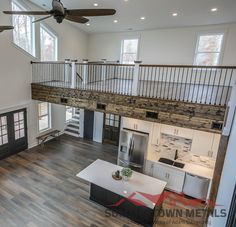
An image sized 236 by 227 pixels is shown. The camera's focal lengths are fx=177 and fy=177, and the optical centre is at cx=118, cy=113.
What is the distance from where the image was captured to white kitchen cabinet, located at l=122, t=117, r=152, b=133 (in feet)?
19.8

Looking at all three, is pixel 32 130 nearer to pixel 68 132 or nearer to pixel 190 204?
pixel 68 132

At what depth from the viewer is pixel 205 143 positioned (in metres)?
5.20

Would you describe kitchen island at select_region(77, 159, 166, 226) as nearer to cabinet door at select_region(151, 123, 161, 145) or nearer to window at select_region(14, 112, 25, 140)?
cabinet door at select_region(151, 123, 161, 145)

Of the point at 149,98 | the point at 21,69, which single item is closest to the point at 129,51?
the point at 149,98

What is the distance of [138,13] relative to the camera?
6.66 metres

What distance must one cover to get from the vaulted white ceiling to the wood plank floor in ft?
19.2

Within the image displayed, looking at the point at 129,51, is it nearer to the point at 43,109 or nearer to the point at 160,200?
the point at 43,109

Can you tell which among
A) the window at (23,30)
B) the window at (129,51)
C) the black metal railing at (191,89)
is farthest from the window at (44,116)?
the black metal railing at (191,89)

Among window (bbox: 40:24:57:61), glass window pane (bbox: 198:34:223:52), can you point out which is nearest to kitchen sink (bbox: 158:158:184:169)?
glass window pane (bbox: 198:34:223:52)

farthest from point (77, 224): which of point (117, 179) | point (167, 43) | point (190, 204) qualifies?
point (167, 43)

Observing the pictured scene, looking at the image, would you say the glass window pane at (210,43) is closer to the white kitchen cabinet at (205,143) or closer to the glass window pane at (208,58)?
the glass window pane at (208,58)

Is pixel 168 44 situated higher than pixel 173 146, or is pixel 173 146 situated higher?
pixel 168 44

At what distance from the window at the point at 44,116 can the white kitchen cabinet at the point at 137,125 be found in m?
4.34

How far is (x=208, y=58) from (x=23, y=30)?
7464 millimetres
